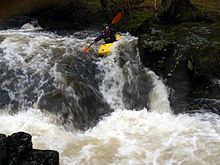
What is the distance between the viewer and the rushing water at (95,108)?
813 centimetres

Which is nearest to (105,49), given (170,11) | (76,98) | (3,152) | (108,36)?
(108,36)

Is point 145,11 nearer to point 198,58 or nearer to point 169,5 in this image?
point 169,5

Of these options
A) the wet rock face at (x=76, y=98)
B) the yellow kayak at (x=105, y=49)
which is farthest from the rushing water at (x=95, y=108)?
the yellow kayak at (x=105, y=49)

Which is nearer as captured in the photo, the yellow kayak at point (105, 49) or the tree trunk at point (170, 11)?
the yellow kayak at point (105, 49)

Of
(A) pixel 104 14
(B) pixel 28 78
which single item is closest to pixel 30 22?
(A) pixel 104 14

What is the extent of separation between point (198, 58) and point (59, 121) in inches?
153

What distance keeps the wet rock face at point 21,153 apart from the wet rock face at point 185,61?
439 cm

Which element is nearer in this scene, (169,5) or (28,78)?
(28,78)

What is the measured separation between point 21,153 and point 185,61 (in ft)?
17.4

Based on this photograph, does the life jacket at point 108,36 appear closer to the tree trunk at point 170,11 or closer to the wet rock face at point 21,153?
the tree trunk at point 170,11

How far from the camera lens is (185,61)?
10422mm

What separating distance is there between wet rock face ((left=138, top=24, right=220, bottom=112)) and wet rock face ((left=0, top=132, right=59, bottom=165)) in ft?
14.4

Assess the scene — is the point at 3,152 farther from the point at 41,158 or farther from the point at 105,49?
the point at 105,49

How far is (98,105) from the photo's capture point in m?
10.4
